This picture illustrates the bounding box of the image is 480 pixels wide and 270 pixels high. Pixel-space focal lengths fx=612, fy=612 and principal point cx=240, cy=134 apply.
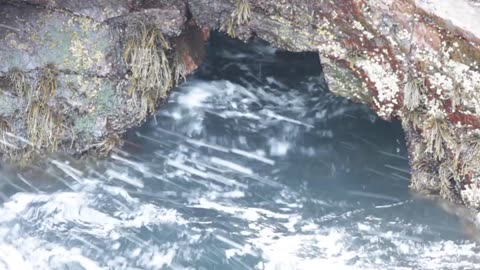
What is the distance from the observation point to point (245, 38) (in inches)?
215

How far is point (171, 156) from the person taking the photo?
6156 mm

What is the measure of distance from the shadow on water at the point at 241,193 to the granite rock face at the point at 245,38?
0.34 metres

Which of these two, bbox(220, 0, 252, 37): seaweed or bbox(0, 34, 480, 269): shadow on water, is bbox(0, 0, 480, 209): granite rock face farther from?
bbox(0, 34, 480, 269): shadow on water

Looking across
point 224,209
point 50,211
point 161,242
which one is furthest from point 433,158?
point 50,211

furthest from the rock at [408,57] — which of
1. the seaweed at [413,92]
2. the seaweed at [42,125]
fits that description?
the seaweed at [42,125]

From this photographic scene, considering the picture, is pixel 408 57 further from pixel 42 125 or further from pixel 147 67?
pixel 42 125

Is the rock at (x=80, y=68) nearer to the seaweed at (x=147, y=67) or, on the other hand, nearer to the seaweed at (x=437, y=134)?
the seaweed at (x=147, y=67)

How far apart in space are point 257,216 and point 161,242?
903 millimetres

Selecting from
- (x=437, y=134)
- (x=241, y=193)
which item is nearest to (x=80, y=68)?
(x=241, y=193)

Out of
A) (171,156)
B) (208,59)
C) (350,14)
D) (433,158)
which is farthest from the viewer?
(208,59)

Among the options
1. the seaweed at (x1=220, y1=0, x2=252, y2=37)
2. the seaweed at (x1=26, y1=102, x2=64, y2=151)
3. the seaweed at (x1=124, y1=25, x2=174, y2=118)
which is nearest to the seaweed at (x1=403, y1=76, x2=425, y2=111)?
the seaweed at (x1=220, y1=0, x2=252, y2=37)

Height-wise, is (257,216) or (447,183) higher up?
(447,183)

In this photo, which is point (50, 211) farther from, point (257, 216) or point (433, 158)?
point (433, 158)

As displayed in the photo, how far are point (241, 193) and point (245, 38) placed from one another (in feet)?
4.81
